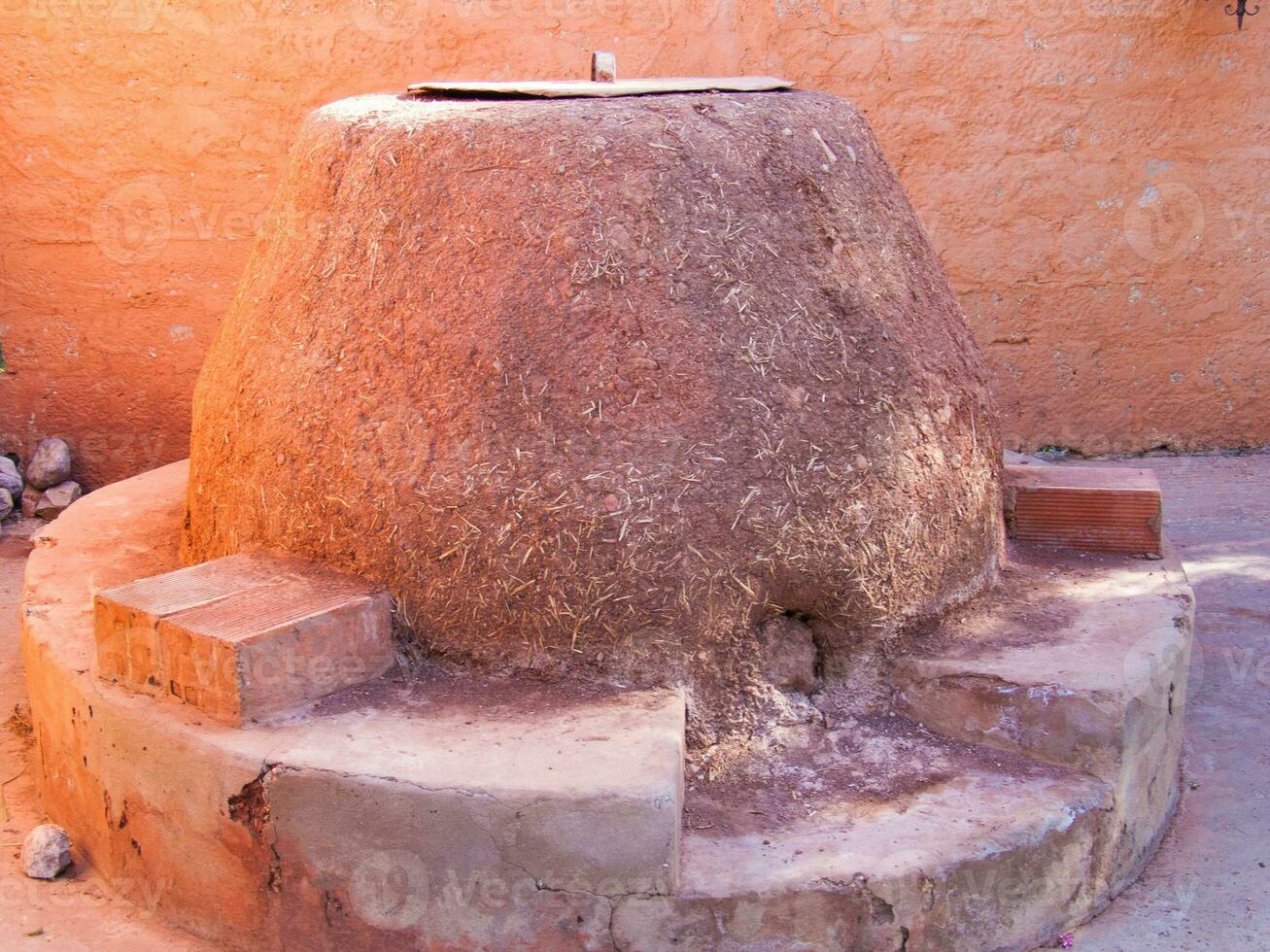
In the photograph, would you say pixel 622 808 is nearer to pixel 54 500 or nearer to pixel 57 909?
pixel 57 909

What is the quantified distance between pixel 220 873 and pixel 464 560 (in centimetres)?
78

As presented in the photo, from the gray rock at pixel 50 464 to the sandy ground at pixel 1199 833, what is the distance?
2.38ft

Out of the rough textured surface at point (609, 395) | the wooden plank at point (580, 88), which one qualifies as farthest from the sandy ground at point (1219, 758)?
the wooden plank at point (580, 88)

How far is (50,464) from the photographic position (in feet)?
19.1

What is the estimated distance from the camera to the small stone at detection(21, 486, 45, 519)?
19.2ft

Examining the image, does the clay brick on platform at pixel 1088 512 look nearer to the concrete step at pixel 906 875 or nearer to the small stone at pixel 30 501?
the concrete step at pixel 906 875

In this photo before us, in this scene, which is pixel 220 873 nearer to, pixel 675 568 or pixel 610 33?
pixel 675 568

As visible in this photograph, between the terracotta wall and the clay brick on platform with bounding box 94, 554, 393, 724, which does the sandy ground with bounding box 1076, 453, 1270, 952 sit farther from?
the clay brick on platform with bounding box 94, 554, 393, 724

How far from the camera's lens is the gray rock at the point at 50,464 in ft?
19.2

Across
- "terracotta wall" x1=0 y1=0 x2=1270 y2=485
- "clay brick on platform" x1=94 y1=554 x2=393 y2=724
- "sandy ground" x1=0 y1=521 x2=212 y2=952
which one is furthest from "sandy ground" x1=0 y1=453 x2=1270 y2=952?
"terracotta wall" x1=0 y1=0 x2=1270 y2=485

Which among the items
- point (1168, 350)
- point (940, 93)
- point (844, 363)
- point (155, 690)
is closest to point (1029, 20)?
point (940, 93)

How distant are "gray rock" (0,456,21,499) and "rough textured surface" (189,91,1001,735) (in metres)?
2.98

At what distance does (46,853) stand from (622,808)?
142cm

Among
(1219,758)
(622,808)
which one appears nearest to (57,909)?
(622,808)
